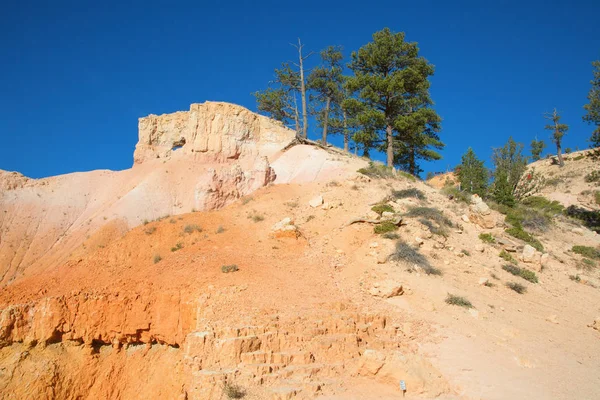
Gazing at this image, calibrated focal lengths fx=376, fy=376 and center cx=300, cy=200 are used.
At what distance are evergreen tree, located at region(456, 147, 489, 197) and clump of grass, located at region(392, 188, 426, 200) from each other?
7540 millimetres

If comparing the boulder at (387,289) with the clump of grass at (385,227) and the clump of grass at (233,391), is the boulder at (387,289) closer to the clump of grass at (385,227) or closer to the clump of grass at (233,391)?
the clump of grass at (385,227)

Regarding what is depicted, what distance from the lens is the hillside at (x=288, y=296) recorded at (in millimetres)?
7961

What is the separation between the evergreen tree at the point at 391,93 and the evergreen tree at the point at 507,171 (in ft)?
15.7

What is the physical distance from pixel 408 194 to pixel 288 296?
32.1 ft

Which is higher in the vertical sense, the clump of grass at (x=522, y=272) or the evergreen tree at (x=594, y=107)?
the evergreen tree at (x=594, y=107)

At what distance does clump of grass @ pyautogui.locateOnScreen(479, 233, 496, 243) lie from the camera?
49.4 feet

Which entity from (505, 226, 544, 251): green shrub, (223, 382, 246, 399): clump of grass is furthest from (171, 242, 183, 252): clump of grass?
(505, 226, 544, 251): green shrub

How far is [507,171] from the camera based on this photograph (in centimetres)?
2748

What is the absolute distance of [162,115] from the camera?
23750 millimetres

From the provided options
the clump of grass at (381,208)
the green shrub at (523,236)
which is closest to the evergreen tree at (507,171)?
the green shrub at (523,236)

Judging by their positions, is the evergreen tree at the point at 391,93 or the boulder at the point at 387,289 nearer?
the boulder at the point at 387,289

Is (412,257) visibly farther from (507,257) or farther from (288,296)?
(288,296)

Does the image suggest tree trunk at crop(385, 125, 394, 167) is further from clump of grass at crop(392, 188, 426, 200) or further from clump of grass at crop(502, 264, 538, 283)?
clump of grass at crop(502, 264, 538, 283)

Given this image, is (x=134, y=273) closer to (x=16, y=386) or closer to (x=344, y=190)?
(x=16, y=386)
